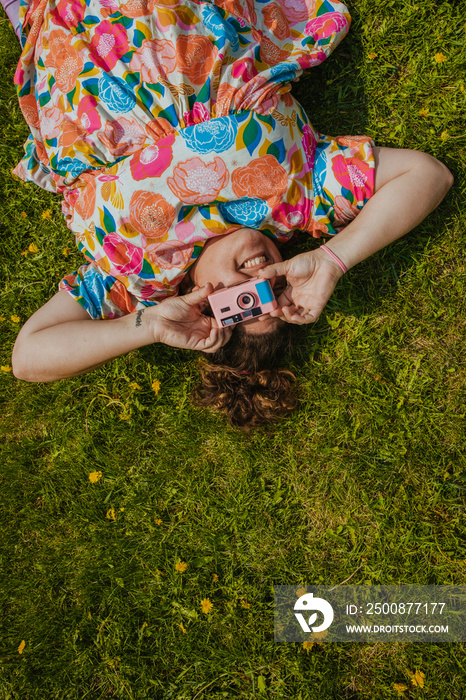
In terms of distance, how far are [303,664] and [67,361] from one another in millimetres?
2290

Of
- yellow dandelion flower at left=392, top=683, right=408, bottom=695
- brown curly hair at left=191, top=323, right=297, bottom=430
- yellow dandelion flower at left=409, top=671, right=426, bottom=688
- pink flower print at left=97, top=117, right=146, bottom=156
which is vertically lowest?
yellow dandelion flower at left=392, top=683, right=408, bottom=695

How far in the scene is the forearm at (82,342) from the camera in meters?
2.34

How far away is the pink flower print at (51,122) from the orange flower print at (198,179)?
0.79 meters

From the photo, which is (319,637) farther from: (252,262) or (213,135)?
(213,135)

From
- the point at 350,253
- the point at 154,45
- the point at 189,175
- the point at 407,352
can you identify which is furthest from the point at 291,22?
the point at 407,352

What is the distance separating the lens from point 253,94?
217 cm

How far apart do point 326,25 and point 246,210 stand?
4.07ft

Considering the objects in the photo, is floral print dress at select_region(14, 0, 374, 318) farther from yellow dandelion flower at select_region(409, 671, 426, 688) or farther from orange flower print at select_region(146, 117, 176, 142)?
yellow dandelion flower at select_region(409, 671, 426, 688)

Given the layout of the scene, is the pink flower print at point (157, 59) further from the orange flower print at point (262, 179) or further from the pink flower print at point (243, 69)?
the orange flower print at point (262, 179)

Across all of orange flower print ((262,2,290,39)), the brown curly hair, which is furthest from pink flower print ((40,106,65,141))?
the brown curly hair

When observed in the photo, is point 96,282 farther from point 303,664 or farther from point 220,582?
point 303,664

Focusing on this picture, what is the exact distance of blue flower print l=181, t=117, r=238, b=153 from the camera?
211cm

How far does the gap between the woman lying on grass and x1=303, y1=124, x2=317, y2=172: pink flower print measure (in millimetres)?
15

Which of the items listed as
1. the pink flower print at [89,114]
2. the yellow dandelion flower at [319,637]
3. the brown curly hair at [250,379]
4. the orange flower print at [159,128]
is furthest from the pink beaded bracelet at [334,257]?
the yellow dandelion flower at [319,637]
